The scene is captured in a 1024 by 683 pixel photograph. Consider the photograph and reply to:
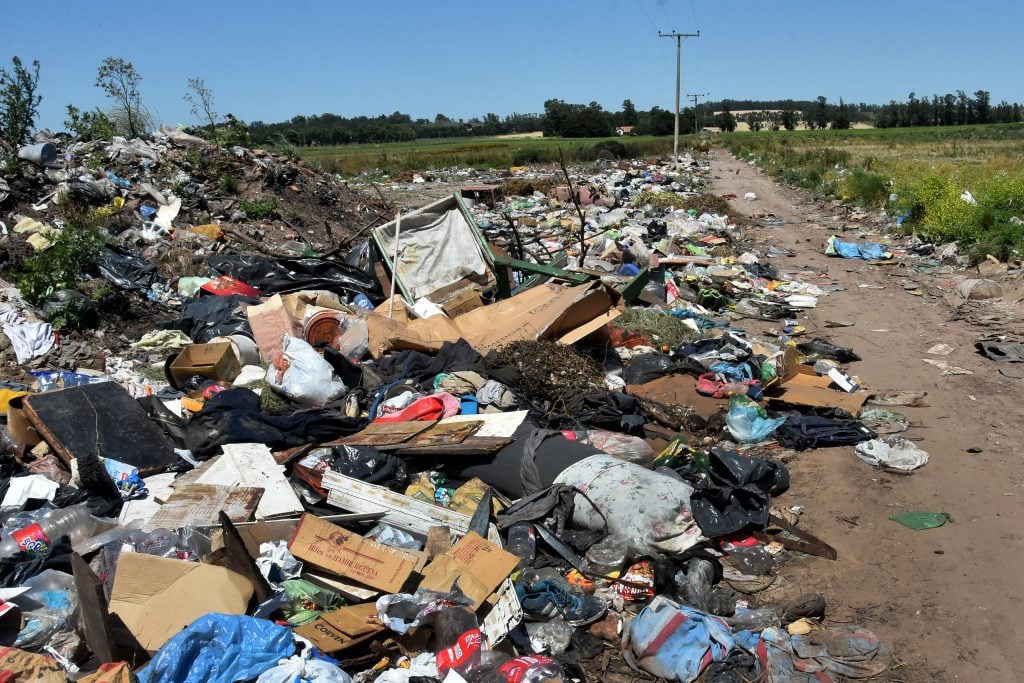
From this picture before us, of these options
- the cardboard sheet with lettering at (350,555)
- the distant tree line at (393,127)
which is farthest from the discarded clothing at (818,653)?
the distant tree line at (393,127)

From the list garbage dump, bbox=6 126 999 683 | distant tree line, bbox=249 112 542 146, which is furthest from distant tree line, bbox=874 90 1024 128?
garbage dump, bbox=6 126 999 683

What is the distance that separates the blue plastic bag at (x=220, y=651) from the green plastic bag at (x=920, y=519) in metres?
3.44

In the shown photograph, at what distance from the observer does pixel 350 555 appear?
3488mm

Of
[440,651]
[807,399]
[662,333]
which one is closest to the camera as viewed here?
[440,651]

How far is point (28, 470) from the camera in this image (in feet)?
15.1

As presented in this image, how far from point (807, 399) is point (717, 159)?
1451 inches

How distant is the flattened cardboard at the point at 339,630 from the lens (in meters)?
3.08

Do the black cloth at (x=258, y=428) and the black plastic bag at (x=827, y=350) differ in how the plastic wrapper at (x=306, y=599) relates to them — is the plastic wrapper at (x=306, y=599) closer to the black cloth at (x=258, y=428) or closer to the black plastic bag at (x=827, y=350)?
the black cloth at (x=258, y=428)

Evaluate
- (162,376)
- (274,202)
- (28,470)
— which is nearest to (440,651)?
(28,470)

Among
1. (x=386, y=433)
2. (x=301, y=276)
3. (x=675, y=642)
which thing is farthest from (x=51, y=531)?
(x=301, y=276)

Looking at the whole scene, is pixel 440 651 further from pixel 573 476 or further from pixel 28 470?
pixel 28 470

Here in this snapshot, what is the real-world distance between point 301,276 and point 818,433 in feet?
19.4

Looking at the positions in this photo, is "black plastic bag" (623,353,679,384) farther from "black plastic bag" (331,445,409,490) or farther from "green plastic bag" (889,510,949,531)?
"black plastic bag" (331,445,409,490)

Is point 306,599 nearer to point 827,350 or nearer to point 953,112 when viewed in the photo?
point 827,350
